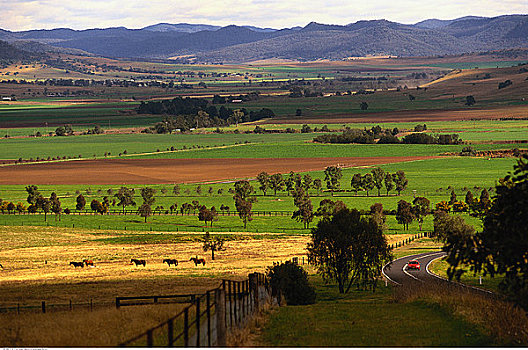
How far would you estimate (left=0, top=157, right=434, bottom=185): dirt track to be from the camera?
504ft

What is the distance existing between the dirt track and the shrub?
350ft

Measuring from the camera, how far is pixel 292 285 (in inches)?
1770

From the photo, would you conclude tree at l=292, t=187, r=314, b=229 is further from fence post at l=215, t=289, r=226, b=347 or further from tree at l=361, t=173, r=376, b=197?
fence post at l=215, t=289, r=226, b=347

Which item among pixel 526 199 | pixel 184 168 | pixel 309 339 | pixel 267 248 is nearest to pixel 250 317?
pixel 309 339

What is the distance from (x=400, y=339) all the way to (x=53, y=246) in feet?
230

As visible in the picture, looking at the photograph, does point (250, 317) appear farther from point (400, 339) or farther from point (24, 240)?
point (24, 240)

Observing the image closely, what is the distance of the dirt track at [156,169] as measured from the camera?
504 ft

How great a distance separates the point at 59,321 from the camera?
26781mm

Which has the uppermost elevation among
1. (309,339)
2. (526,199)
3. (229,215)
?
(526,199)

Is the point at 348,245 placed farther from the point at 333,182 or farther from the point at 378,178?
the point at 378,178

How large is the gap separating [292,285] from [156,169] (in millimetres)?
125753

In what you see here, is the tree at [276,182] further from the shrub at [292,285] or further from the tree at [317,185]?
the shrub at [292,285]

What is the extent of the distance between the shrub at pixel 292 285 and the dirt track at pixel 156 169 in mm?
106776

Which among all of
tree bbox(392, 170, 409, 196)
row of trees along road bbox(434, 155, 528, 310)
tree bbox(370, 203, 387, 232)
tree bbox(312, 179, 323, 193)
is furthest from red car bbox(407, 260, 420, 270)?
tree bbox(312, 179, 323, 193)
